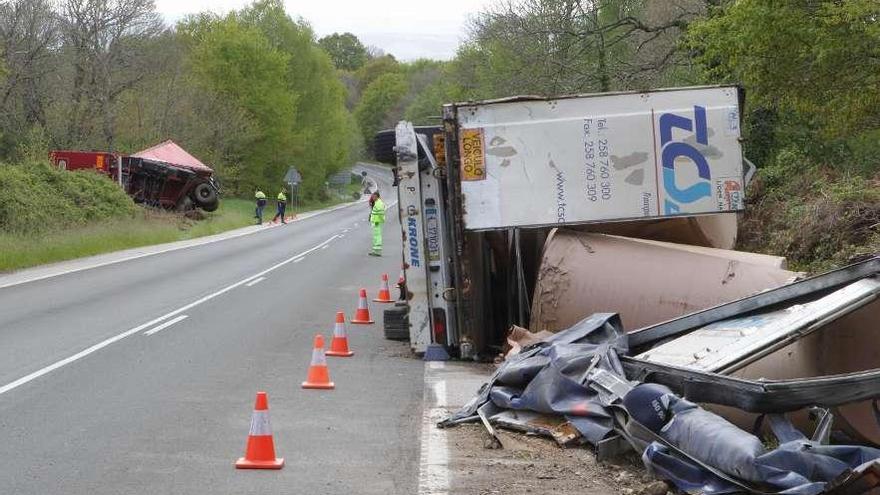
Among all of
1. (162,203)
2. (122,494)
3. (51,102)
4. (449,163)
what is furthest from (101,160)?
(122,494)

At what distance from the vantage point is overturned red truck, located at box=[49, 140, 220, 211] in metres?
44.6

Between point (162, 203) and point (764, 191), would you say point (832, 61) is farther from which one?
point (162, 203)

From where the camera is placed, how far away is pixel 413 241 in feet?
40.1

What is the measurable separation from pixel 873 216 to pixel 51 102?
145ft

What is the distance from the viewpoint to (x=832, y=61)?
18797mm

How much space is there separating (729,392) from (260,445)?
287 centimetres

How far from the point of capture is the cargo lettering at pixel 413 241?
1218 cm

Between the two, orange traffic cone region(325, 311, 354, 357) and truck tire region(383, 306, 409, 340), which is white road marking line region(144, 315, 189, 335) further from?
truck tire region(383, 306, 409, 340)

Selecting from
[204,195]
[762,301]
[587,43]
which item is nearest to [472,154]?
[762,301]

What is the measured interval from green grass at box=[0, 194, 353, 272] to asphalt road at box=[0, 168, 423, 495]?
309 inches

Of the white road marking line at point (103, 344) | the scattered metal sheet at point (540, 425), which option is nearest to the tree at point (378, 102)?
the white road marking line at point (103, 344)

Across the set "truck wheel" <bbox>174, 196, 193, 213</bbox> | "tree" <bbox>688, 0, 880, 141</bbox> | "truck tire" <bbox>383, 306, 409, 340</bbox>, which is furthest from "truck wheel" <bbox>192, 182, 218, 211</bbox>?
"truck tire" <bbox>383, 306, 409, 340</bbox>

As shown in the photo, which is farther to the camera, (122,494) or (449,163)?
(449,163)

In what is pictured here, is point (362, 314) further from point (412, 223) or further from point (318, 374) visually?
point (318, 374)
